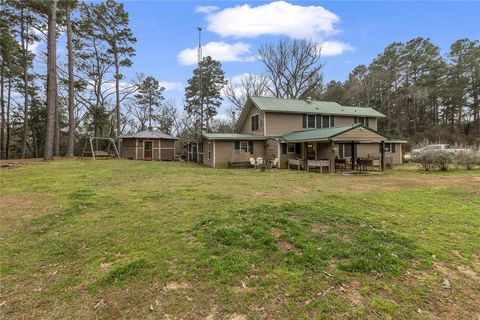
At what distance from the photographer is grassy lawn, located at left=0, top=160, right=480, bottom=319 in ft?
8.84

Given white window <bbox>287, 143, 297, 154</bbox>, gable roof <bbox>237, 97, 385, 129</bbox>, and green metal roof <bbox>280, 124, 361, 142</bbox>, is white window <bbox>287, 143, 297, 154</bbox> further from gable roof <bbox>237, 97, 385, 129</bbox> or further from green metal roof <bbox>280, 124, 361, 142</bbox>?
gable roof <bbox>237, 97, 385, 129</bbox>

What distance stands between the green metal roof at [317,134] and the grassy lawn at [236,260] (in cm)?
971

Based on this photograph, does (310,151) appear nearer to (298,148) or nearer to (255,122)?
(298,148)

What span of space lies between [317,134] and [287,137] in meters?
2.78

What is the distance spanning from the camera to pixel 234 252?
3.80 m

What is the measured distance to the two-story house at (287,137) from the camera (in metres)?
19.3

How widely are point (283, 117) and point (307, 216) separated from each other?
651 inches

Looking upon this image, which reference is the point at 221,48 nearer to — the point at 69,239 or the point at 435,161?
the point at 435,161

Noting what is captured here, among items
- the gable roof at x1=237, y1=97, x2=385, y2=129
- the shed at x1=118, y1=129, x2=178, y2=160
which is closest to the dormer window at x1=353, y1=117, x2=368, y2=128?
the gable roof at x1=237, y1=97, x2=385, y2=129

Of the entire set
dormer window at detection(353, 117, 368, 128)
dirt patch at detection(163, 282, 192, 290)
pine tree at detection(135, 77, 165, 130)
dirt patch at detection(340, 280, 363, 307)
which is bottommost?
dirt patch at detection(340, 280, 363, 307)

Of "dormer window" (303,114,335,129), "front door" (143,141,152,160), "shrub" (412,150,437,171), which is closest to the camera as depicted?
→ "shrub" (412,150,437,171)

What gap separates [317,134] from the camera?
58.3 ft

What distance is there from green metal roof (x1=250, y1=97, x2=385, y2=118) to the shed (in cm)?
952

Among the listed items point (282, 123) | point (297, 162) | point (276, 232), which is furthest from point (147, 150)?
point (276, 232)
